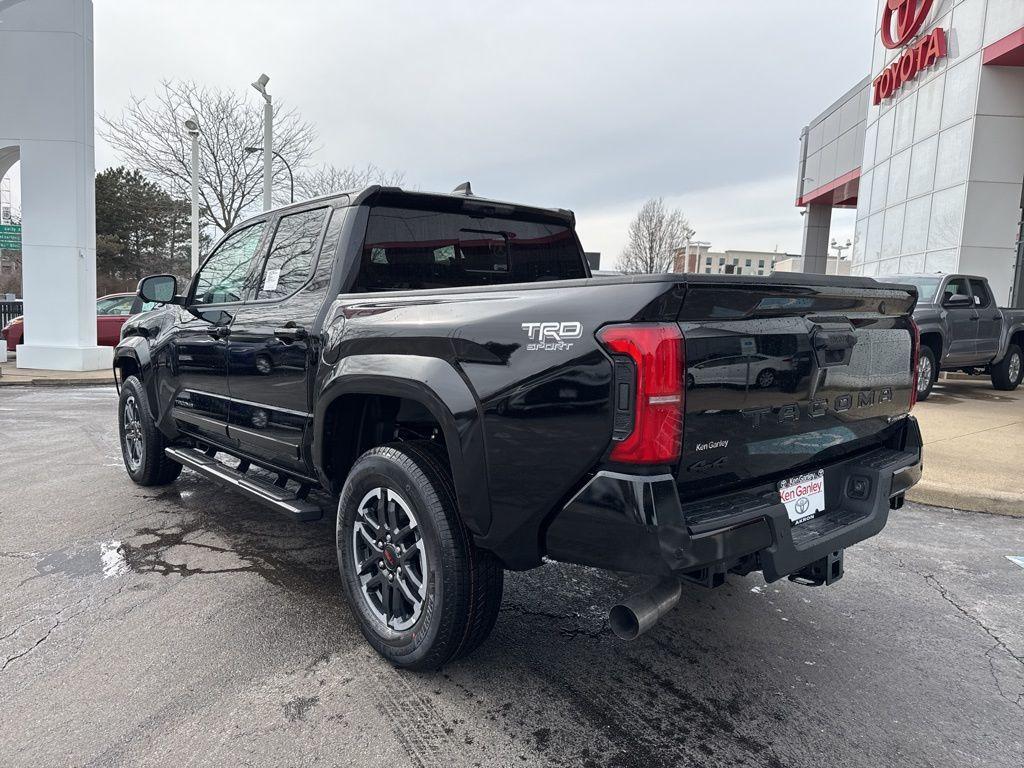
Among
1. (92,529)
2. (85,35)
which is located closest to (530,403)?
(92,529)

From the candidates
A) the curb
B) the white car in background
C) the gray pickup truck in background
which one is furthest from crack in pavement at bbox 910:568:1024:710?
the gray pickup truck in background

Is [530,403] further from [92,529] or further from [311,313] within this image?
[92,529]

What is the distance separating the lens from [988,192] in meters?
13.8

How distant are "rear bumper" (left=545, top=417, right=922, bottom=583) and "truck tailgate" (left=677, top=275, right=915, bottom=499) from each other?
116 millimetres

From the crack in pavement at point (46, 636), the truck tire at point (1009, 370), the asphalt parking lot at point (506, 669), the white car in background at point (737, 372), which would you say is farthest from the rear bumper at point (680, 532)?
the truck tire at point (1009, 370)

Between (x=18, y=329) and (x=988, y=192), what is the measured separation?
21156 mm

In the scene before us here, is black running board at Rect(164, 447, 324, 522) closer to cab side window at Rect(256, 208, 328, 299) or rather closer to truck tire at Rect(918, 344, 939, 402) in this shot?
cab side window at Rect(256, 208, 328, 299)

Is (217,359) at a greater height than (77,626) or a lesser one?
greater

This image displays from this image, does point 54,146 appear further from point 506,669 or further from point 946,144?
Answer: point 946,144

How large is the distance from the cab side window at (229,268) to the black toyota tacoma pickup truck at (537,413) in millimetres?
362

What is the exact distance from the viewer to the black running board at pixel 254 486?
3.49m

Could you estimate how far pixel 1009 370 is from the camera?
1187 cm

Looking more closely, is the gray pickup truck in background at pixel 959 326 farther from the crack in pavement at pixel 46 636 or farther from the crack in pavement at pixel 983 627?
the crack in pavement at pixel 46 636

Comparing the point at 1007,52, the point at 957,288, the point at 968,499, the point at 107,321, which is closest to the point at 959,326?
the point at 957,288
